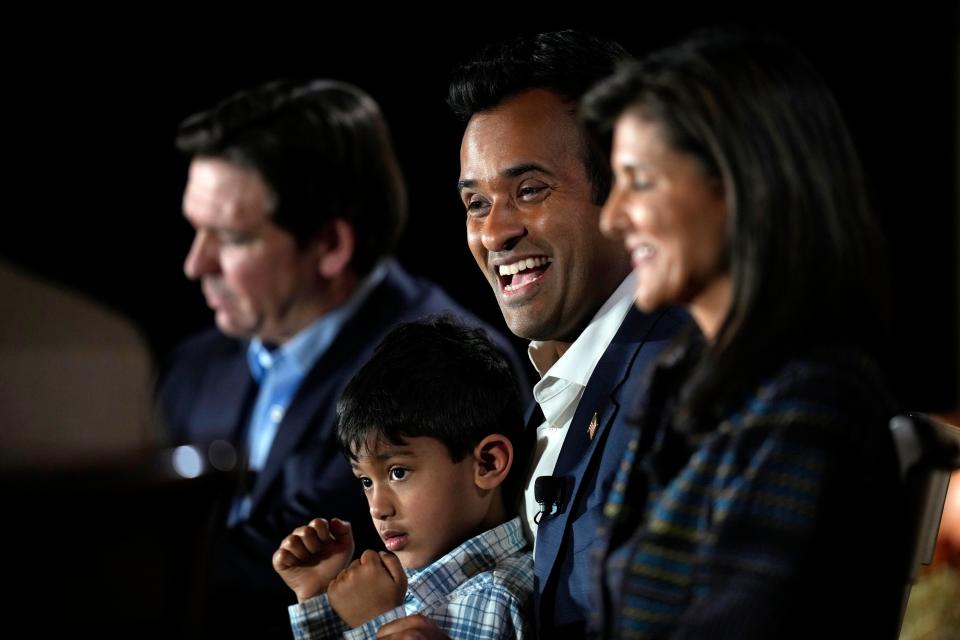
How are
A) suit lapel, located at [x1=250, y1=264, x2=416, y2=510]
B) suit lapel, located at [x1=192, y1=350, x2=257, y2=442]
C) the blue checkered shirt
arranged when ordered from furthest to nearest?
suit lapel, located at [x1=192, y1=350, x2=257, y2=442], suit lapel, located at [x1=250, y1=264, x2=416, y2=510], the blue checkered shirt

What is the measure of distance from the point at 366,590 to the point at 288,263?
3.64 ft

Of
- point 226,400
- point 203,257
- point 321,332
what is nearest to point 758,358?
point 321,332

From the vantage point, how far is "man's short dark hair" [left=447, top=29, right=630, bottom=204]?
199 centimetres

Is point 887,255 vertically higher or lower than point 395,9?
lower

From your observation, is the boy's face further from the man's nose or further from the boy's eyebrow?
the man's nose

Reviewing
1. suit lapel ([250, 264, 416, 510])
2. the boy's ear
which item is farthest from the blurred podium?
suit lapel ([250, 264, 416, 510])

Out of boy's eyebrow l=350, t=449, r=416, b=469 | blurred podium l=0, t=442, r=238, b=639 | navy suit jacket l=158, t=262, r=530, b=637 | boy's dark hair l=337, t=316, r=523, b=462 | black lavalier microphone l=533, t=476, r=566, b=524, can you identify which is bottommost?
navy suit jacket l=158, t=262, r=530, b=637

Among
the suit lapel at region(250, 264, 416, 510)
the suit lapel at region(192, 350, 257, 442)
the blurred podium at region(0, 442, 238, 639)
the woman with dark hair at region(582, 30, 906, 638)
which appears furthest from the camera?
the suit lapel at region(192, 350, 257, 442)

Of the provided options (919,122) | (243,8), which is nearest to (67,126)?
(243,8)

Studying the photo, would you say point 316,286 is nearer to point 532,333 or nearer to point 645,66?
point 532,333

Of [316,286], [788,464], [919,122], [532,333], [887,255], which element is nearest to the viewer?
[788,464]

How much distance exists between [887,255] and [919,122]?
3.25 meters

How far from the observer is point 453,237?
3.23 meters

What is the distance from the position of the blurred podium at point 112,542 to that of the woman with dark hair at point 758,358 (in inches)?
17.1
